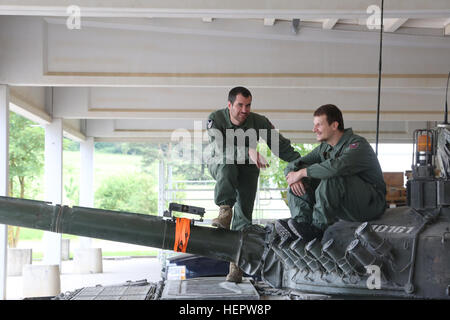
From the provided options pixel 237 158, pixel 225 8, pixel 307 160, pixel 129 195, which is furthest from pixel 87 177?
pixel 129 195

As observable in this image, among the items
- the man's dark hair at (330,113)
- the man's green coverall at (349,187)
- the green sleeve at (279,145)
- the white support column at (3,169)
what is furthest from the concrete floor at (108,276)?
the man's green coverall at (349,187)

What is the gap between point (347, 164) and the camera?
5.36 m

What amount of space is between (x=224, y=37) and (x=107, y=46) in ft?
6.92

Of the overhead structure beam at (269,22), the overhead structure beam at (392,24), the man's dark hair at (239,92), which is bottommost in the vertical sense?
the man's dark hair at (239,92)

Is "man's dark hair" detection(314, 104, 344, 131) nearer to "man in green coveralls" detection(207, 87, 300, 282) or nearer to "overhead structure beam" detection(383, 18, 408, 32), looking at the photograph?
"man in green coveralls" detection(207, 87, 300, 282)

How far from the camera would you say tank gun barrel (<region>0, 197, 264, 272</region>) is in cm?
557

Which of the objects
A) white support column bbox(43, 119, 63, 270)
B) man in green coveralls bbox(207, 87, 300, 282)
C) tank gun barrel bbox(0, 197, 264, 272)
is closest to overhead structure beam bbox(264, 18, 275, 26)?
man in green coveralls bbox(207, 87, 300, 282)

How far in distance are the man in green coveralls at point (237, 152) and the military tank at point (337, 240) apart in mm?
899

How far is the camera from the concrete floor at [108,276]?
1741 cm

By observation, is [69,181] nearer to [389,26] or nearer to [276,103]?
[276,103]

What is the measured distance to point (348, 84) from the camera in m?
13.0

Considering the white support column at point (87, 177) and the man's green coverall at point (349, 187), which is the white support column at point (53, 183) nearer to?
the white support column at point (87, 177)

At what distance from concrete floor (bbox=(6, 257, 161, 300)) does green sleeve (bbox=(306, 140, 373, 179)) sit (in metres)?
11.1
